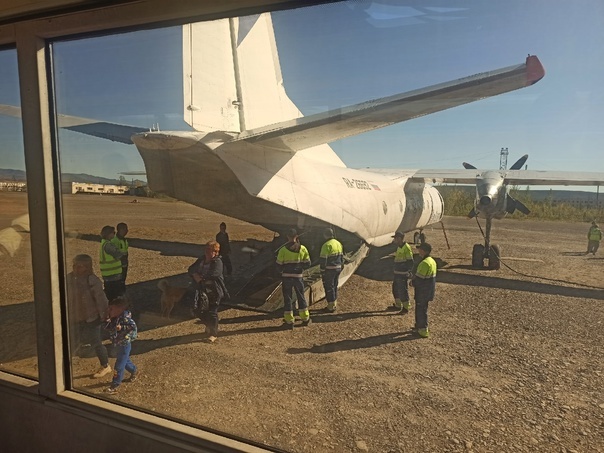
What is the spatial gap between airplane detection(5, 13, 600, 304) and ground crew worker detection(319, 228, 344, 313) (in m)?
0.17

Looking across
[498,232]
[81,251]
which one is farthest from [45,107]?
[498,232]

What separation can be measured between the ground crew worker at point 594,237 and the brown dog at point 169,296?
336 centimetres

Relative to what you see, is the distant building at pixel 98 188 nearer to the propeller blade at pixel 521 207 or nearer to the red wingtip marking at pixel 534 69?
the red wingtip marking at pixel 534 69

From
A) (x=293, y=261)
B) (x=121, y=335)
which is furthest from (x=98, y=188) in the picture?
(x=293, y=261)

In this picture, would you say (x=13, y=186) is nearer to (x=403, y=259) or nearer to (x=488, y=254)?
(x=403, y=259)

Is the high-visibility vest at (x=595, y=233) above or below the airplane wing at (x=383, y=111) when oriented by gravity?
below

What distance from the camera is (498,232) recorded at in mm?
3830

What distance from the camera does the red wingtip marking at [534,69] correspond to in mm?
2508

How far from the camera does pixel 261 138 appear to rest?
14.4 feet

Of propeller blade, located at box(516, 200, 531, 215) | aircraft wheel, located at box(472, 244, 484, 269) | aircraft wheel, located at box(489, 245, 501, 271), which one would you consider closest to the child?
aircraft wheel, located at box(472, 244, 484, 269)

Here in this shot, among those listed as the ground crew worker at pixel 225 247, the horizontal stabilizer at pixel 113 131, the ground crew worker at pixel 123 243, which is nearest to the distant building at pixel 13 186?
the horizontal stabilizer at pixel 113 131

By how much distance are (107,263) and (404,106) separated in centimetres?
289

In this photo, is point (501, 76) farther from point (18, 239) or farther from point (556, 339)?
point (18, 239)

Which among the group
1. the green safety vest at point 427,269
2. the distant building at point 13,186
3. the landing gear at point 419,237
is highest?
the distant building at point 13,186
